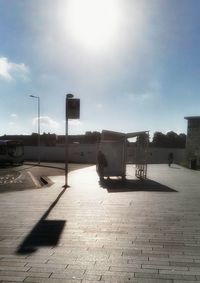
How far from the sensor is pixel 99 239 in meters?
8.43

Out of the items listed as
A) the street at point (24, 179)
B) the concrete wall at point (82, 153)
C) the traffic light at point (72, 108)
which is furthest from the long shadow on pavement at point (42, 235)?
the concrete wall at point (82, 153)

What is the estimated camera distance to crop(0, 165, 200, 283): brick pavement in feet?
20.7

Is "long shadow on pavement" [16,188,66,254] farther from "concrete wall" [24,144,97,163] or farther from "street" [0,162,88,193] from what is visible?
"concrete wall" [24,144,97,163]

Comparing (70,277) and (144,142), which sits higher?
(144,142)

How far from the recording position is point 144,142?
2578 cm

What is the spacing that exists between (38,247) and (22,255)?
0.59 m

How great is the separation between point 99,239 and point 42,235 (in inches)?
42.5

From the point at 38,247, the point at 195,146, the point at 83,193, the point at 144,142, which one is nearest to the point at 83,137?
the point at 195,146

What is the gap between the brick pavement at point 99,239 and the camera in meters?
6.30

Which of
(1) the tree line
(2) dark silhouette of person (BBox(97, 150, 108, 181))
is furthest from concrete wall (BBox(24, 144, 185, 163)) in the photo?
(2) dark silhouette of person (BBox(97, 150, 108, 181))

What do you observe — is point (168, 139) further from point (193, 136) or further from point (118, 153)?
point (118, 153)

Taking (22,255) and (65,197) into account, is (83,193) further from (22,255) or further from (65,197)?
(22,255)

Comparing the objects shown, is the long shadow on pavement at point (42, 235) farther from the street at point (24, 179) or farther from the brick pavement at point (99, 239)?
the street at point (24, 179)

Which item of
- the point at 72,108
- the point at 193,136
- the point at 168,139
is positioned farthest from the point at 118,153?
the point at 168,139
